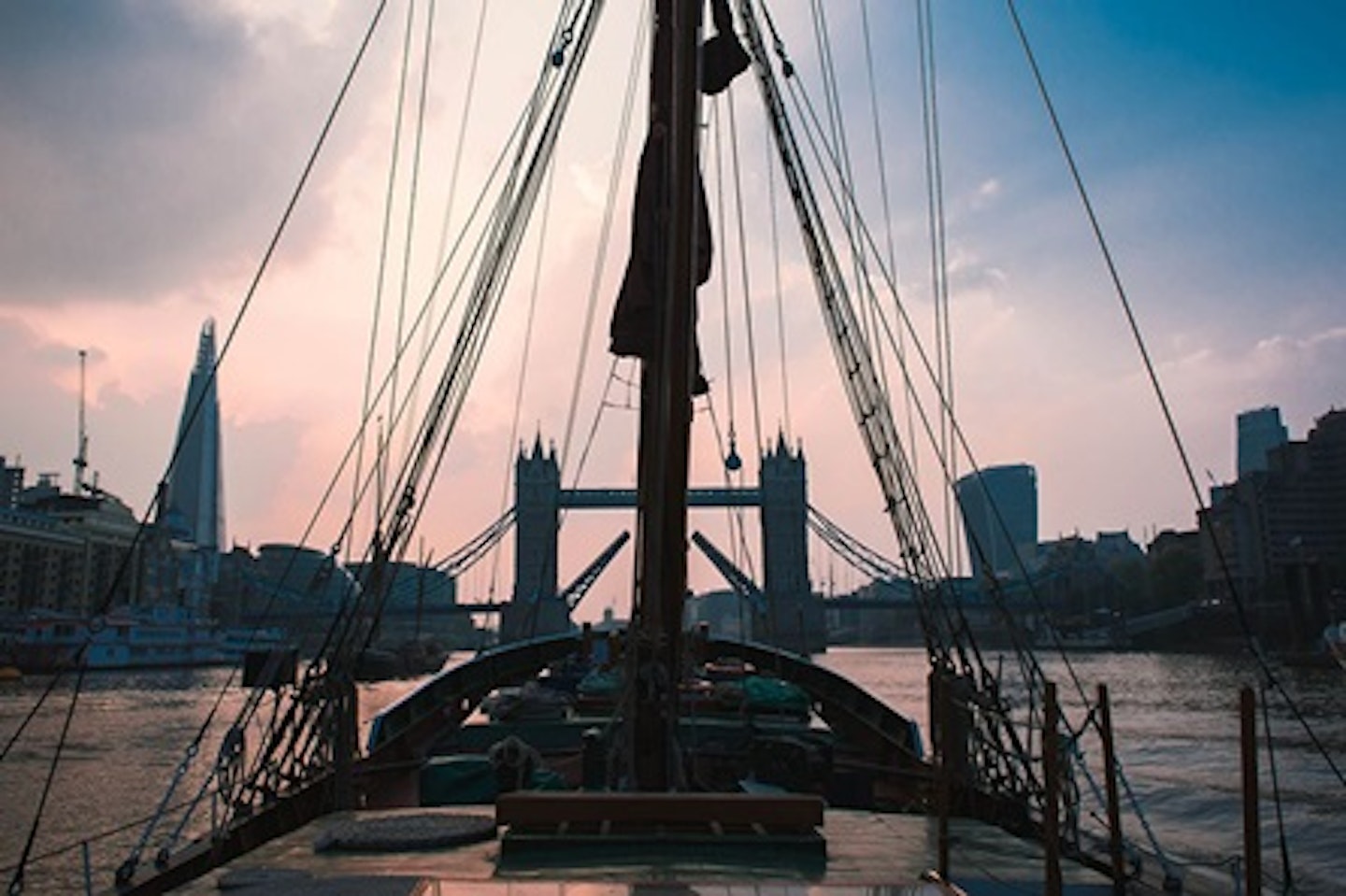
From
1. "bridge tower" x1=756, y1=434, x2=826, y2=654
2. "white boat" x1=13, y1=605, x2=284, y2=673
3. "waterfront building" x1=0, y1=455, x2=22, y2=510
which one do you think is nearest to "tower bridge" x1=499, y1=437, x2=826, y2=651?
"bridge tower" x1=756, y1=434, x2=826, y2=654

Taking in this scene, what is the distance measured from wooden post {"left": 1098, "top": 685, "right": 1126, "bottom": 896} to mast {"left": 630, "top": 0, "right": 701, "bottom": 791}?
3122mm

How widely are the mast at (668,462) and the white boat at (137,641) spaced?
230 ft

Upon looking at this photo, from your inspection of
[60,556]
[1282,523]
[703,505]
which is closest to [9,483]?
[60,556]

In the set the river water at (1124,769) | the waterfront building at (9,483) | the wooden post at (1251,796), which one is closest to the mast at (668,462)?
the river water at (1124,769)

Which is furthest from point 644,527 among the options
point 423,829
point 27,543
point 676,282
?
point 27,543

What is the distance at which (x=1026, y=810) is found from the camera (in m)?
8.84

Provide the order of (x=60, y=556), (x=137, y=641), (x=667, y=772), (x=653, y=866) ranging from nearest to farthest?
(x=653, y=866) → (x=667, y=772) → (x=137, y=641) → (x=60, y=556)

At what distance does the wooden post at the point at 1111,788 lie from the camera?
17.8 feet

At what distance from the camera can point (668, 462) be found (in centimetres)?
819

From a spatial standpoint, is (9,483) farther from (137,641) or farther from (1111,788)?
(1111,788)

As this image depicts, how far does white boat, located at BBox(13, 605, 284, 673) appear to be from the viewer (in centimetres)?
7981

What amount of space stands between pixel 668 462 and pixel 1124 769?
2534 cm

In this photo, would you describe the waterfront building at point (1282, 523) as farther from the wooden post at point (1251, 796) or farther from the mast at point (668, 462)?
the wooden post at point (1251, 796)

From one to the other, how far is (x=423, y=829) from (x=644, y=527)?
2650 mm
